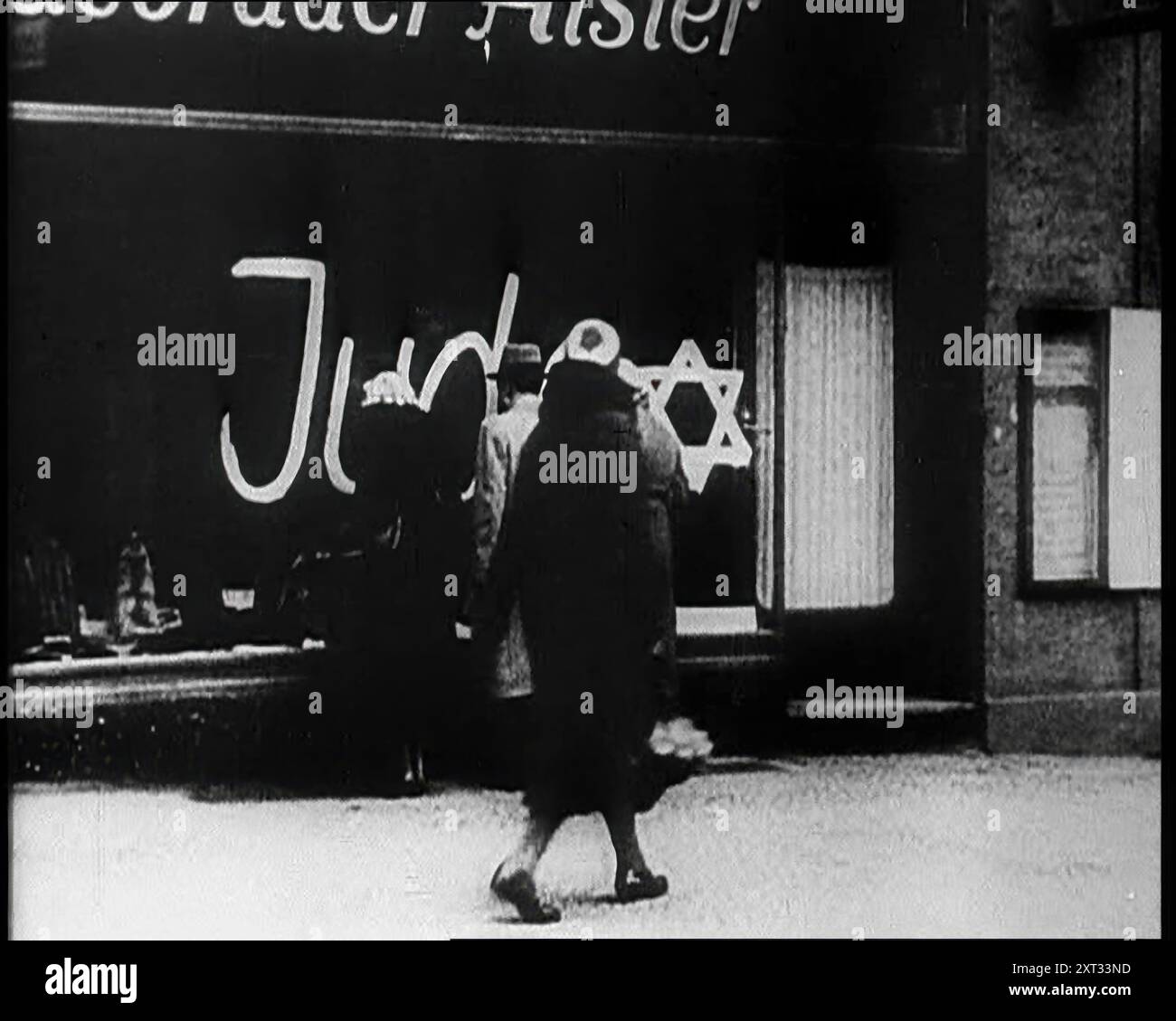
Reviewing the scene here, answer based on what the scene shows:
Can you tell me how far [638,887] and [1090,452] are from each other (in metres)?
2.30

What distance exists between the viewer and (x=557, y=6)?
Answer: 255 inches

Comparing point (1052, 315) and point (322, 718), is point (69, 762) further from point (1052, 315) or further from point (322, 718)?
point (1052, 315)

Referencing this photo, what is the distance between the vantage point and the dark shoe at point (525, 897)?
600 centimetres

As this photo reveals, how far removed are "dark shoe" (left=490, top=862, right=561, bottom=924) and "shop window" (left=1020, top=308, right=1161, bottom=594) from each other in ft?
7.81

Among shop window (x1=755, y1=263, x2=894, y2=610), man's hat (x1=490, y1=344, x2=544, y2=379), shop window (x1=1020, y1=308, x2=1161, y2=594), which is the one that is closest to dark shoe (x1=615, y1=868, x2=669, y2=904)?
shop window (x1=755, y1=263, x2=894, y2=610)

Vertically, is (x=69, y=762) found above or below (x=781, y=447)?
below

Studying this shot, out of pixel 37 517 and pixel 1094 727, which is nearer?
pixel 37 517

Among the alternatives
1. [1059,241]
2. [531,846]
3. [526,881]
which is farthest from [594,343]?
[1059,241]

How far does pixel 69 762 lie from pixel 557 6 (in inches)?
116

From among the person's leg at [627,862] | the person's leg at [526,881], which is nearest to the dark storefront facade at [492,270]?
the person's leg at [627,862]

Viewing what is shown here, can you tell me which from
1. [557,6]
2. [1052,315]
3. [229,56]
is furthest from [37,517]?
[1052,315]

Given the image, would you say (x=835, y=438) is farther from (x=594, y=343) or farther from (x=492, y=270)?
(x=492, y=270)

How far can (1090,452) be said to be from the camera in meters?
6.91

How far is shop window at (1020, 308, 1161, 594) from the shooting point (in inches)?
265
